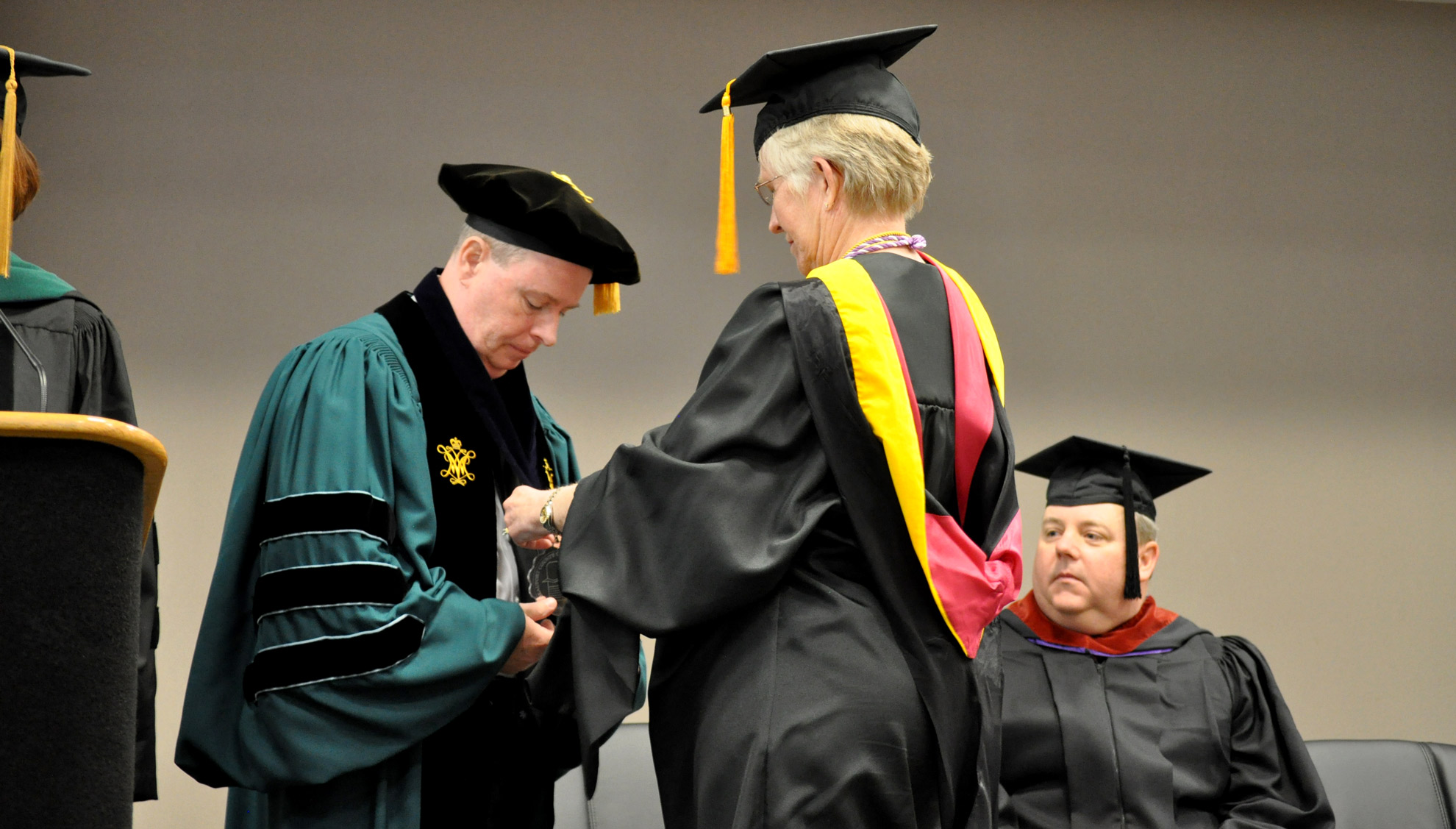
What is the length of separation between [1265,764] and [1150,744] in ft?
1.09

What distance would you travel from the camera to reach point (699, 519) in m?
1.94

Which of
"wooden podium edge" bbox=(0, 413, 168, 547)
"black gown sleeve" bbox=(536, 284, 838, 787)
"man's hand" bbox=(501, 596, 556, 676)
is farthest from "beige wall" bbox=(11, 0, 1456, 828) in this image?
"wooden podium edge" bbox=(0, 413, 168, 547)

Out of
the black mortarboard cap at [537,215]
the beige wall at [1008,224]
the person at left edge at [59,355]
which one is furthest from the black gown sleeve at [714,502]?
the beige wall at [1008,224]

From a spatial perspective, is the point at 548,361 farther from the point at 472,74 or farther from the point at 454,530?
the point at 454,530

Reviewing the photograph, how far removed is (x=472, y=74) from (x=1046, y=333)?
2.43 m

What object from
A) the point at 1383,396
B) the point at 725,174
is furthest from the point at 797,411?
the point at 1383,396

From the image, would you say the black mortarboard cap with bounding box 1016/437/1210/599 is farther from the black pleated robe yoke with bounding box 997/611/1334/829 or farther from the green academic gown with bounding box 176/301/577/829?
the green academic gown with bounding box 176/301/577/829

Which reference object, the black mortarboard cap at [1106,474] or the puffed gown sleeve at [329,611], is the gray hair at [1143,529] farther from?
the puffed gown sleeve at [329,611]

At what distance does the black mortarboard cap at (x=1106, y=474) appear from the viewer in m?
3.73

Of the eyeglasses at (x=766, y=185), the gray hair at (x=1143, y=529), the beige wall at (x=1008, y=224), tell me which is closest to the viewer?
the eyeglasses at (x=766, y=185)

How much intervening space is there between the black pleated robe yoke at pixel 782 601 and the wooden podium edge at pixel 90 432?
0.84 m

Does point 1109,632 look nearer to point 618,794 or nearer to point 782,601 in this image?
point 618,794

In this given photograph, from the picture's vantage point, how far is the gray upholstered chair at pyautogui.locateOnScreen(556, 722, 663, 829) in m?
3.88

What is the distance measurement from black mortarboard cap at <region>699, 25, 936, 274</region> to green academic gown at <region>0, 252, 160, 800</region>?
1.38 meters
